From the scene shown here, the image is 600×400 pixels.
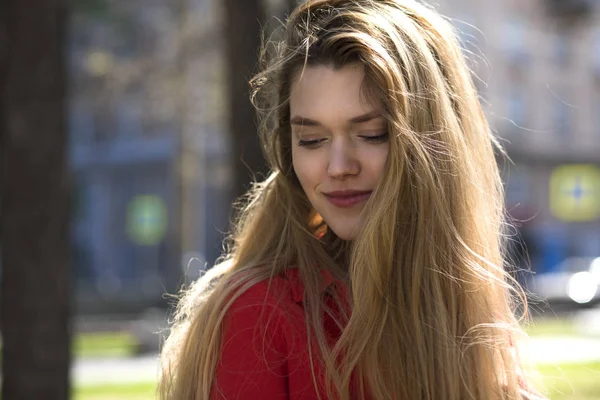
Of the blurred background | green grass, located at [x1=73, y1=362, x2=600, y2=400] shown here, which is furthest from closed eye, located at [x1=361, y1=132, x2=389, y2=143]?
the blurred background

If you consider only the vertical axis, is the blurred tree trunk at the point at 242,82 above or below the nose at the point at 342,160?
above

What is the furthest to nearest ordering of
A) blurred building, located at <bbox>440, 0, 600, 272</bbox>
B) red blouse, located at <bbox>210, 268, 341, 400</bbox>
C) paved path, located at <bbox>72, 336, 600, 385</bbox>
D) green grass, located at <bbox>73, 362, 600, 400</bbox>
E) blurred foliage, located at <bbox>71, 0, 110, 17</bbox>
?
blurred building, located at <bbox>440, 0, 600, 272</bbox> < blurred foliage, located at <bbox>71, 0, 110, 17</bbox> < paved path, located at <bbox>72, 336, 600, 385</bbox> < green grass, located at <bbox>73, 362, 600, 400</bbox> < red blouse, located at <bbox>210, 268, 341, 400</bbox>

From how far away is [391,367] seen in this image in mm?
2359

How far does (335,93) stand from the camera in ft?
8.00

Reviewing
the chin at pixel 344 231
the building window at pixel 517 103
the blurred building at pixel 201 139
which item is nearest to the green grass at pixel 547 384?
the chin at pixel 344 231

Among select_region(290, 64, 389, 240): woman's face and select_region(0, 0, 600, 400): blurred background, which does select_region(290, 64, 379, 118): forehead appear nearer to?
select_region(290, 64, 389, 240): woman's face

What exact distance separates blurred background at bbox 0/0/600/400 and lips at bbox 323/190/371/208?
655 centimetres

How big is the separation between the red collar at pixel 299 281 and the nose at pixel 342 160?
0.77 ft

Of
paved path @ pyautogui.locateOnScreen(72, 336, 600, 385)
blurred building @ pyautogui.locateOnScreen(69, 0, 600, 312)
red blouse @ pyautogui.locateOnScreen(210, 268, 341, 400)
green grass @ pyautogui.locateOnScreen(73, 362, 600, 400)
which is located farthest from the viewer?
blurred building @ pyautogui.locateOnScreen(69, 0, 600, 312)

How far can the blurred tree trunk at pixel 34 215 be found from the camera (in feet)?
20.5

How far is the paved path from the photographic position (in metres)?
10.8

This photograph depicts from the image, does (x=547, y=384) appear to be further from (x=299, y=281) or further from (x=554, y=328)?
(x=554, y=328)

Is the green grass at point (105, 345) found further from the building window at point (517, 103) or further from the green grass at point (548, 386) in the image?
the building window at point (517, 103)

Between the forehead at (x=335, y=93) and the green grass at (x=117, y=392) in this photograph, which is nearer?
the forehead at (x=335, y=93)
